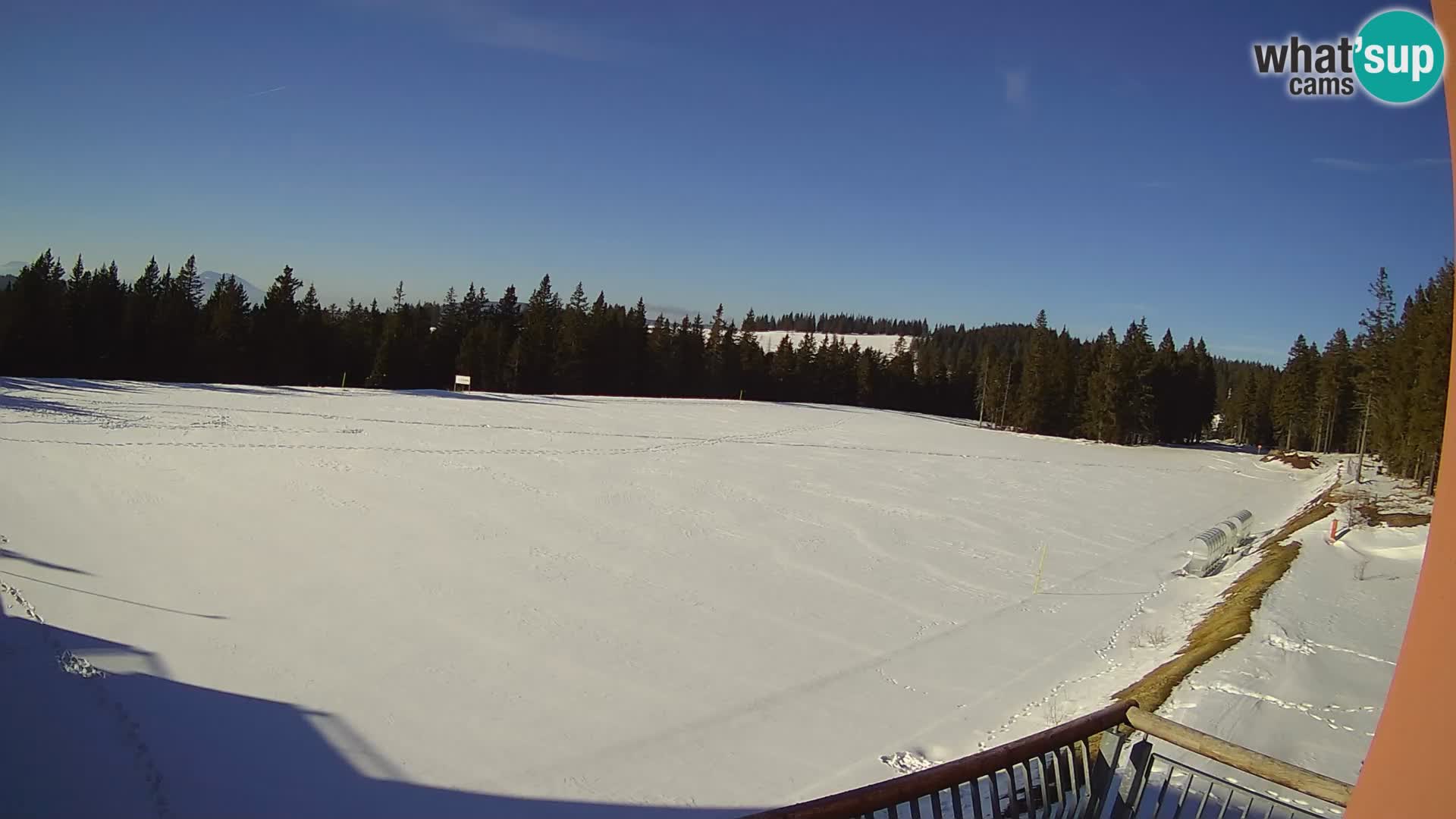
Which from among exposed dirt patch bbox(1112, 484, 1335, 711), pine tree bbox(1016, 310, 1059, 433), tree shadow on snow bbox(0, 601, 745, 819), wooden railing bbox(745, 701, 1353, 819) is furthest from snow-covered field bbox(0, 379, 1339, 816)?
pine tree bbox(1016, 310, 1059, 433)

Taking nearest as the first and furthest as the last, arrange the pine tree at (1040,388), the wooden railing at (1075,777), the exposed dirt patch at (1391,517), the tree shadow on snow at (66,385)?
the wooden railing at (1075,777) < the exposed dirt patch at (1391,517) < the tree shadow on snow at (66,385) < the pine tree at (1040,388)

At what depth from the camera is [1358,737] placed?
279 inches

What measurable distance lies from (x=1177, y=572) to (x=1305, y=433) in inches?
2295

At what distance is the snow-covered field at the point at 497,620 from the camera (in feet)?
22.4

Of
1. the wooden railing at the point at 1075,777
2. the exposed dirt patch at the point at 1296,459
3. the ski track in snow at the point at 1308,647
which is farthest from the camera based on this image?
the exposed dirt patch at the point at 1296,459

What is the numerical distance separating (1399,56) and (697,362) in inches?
2283

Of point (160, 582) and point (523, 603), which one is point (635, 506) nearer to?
point (523, 603)

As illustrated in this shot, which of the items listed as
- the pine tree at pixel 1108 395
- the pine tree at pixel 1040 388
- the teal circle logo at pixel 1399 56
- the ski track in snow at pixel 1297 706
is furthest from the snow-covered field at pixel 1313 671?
the pine tree at pixel 1040 388

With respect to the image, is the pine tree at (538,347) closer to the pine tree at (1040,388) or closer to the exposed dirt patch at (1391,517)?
the pine tree at (1040,388)

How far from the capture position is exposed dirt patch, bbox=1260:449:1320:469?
42.7m

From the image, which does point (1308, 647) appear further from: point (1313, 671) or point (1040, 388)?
point (1040, 388)

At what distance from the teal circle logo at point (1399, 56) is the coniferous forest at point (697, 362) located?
32315 mm

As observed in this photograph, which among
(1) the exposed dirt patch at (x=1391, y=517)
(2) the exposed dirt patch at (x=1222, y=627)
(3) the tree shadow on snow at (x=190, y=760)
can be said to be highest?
(1) the exposed dirt patch at (x=1391, y=517)

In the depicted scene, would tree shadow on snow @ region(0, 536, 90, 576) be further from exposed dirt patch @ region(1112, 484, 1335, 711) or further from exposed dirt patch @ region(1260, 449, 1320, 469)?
exposed dirt patch @ region(1260, 449, 1320, 469)
